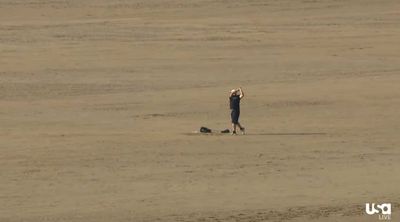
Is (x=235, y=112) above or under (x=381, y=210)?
above

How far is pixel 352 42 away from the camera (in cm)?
3834

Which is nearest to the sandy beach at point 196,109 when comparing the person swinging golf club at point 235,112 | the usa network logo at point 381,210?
the usa network logo at point 381,210

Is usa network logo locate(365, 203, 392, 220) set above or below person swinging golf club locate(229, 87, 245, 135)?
below

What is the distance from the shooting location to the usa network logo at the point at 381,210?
607 inches

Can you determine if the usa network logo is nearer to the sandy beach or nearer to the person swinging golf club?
the sandy beach

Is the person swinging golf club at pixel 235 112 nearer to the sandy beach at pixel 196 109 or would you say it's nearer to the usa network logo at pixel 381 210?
the sandy beach at pixel 196 109

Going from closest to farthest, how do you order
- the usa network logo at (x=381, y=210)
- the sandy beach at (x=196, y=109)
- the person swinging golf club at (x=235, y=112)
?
the usa network logo at (x=381, y=210)
the sandy beach at (x=196, y=109)
the person swinging golf club at (x=235, y=112)

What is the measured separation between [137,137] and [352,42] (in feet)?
53.9

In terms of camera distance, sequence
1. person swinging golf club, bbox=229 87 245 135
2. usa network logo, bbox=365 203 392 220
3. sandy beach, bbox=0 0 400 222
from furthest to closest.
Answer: person swinging golf club, bbox=229 87 245 135 < sandy beach, bbox=0 0 400 222 < usa network logo, bbox=365 203 392 220

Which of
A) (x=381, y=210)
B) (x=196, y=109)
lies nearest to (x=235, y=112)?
(x=196, y=109)

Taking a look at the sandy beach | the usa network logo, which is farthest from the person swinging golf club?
the usa network logo

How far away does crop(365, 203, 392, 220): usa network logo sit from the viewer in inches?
607

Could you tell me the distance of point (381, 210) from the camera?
15727 mm

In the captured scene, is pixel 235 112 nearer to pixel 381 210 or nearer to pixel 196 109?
pixel 196 109
